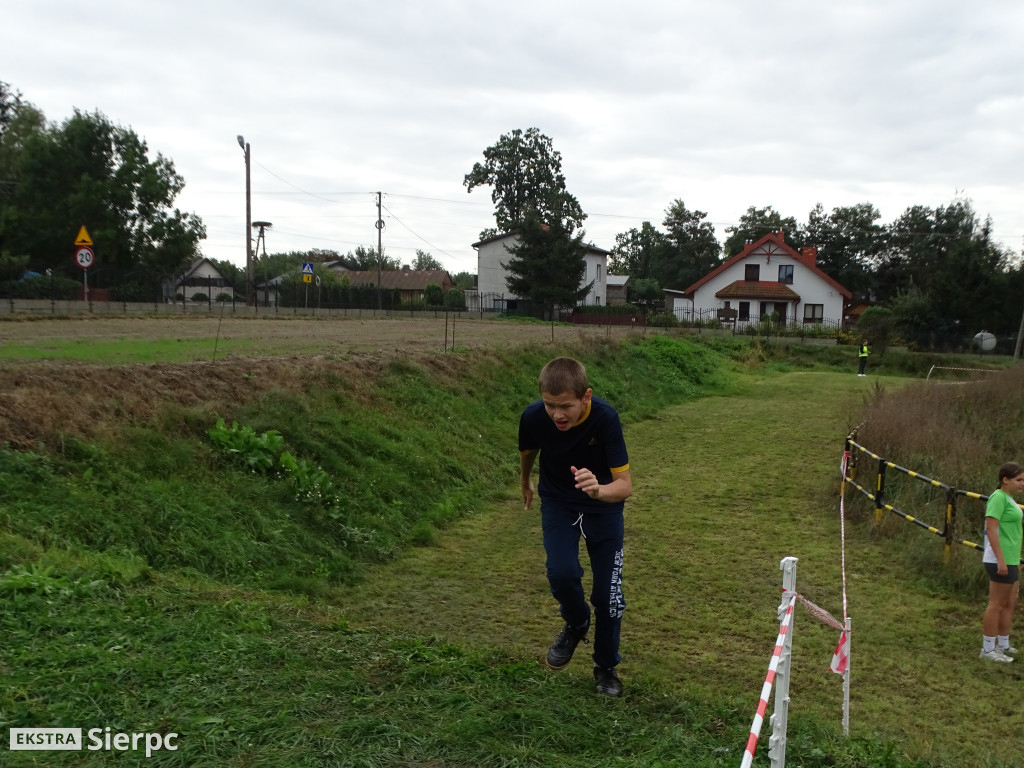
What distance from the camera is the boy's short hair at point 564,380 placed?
435cm

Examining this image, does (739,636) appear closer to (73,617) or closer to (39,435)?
(73,617)

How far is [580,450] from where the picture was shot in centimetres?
460

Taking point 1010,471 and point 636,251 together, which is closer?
point 1010,471

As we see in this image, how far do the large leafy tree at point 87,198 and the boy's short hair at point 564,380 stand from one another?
151ft

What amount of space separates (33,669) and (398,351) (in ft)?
44.0

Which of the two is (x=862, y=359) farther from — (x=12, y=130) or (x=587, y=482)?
(x=12, y=130)

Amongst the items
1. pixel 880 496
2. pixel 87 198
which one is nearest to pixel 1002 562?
pixel 880 496

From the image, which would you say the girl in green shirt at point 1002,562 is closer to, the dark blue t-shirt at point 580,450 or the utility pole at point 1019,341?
the dark blue t-shirt at point 580,450

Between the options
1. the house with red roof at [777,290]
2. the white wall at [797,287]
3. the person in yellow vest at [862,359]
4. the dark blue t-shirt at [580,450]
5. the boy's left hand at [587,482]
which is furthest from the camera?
the white wall at [797,287]

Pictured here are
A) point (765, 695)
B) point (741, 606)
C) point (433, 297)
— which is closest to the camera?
point (765, 695)

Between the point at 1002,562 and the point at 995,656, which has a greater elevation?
the point at 1002,562

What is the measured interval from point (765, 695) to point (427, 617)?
4.10m

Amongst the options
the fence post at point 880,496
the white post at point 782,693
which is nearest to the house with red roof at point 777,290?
the fence post at point 880,496

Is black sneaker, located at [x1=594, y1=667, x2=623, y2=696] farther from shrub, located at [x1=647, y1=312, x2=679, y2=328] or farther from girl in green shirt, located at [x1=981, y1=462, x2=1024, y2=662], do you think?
shrub, located at [x1=647, y1=312, x2=679, y2=328]
